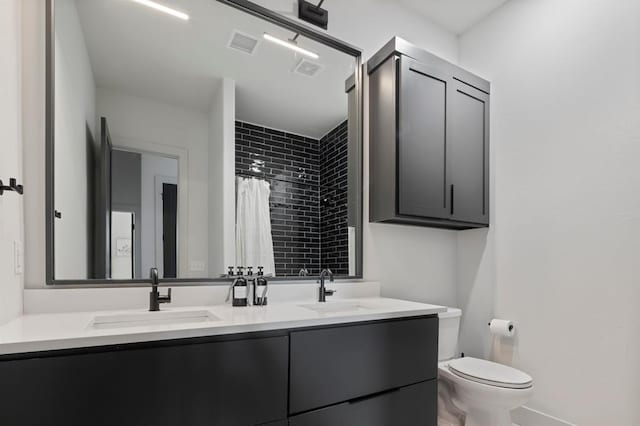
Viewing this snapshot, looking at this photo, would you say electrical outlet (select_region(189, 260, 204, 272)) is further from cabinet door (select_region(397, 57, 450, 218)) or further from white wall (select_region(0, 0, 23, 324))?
cabinet door (select_region(397, 57, 450, 218))

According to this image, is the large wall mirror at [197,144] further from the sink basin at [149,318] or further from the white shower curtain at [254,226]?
the sink basin at [149,318]

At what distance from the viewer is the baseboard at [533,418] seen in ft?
6.81

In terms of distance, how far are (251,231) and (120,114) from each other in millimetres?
857

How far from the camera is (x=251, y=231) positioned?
6.29ft

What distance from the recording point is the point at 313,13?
212 cm

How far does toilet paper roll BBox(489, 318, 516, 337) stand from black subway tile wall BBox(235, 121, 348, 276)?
1.11 metres

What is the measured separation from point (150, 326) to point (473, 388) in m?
1.67

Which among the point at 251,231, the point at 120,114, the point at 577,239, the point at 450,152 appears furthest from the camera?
the point at 450,152

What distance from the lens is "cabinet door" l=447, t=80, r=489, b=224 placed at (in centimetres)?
235

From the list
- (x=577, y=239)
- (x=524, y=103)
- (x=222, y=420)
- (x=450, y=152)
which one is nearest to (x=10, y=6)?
(x=222, y=420)

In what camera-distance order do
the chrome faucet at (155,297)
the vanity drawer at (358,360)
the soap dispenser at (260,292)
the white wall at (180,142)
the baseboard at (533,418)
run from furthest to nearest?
1. the baseboard at (533,418)
2. the soap dispenser at (260,292)
3. the white wall at (180,142)
4. the chrome faucet at (155,297)
5. the vanity drawer at (358,360)

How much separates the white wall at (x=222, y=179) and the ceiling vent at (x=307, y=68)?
46 cm

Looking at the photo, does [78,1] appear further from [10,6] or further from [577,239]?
[577,239]

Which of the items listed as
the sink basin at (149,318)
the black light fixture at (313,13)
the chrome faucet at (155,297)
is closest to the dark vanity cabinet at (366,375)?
the sink basin at (149,318)
